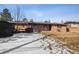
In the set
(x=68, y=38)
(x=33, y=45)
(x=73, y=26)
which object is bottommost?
(x=33, y=45)

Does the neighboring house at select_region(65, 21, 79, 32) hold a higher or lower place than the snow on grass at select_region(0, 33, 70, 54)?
higher

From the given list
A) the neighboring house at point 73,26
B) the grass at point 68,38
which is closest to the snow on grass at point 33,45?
the grass at point 68,38

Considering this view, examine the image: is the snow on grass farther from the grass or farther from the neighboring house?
the neighboring house

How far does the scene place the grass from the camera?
970 cm

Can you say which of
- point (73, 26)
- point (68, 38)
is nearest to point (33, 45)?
point (68, 38)

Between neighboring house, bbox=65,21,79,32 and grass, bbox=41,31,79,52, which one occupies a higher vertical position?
neighboring house, bbox=65,21,79,32

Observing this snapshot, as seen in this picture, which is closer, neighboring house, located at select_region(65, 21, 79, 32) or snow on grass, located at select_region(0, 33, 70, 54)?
snow on grass, located at select_region(0, 33, 70, 54)

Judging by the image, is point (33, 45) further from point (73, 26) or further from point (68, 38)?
point (73, 26)

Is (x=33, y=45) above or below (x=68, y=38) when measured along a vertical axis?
below

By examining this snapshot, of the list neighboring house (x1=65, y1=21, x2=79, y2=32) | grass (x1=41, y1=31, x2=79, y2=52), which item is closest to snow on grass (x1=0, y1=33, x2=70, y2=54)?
grass (x1=41, y1=31, x2=79, y2=52)

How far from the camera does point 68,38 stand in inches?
386
